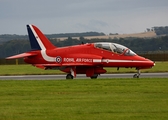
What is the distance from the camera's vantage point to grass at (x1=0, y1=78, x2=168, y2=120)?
48.7 ft

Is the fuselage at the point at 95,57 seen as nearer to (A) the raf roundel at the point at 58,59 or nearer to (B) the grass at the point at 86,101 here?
(A) the raf roundel at the point at 58,59

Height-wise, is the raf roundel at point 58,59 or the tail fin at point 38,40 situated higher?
the tail fin at point 38,40

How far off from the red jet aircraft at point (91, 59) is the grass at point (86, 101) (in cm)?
701

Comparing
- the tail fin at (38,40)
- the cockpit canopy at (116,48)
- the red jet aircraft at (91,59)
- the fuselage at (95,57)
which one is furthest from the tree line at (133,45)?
the cockpit canopy at (116,48)

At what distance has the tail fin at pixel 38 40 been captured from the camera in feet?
111

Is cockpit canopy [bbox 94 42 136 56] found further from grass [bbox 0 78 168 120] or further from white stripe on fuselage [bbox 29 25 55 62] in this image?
grass [bbox 0 78 168 120]

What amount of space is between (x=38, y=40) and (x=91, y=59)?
420 cm

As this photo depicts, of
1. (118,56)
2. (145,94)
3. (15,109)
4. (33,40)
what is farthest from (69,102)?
(33,40)

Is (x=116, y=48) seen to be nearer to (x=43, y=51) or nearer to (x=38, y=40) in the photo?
(x=43, y=51)

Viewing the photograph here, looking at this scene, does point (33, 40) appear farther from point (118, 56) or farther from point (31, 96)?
point (31, 96)

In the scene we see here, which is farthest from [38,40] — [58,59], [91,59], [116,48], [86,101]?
[86,101]

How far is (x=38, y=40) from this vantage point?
34.0 meters

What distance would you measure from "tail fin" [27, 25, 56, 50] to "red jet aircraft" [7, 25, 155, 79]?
0.56 metres

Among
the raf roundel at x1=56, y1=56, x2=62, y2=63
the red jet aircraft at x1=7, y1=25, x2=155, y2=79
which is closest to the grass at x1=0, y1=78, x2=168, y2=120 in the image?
the red jet aircraft at x1=7, y1=25, x2=155, y2=79
